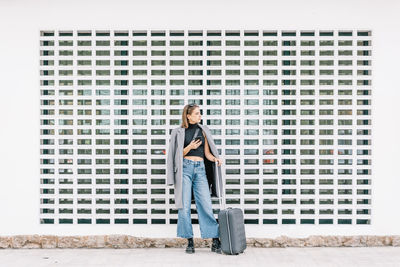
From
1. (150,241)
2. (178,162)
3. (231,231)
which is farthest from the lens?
(150,241)

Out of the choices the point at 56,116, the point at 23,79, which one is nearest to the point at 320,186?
the point at 56,116

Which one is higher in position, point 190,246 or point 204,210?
point 204,210

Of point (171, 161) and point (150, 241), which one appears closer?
point (171, 161)

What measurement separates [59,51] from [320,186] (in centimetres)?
395

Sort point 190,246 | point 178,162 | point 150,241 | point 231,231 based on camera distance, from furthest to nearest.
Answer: point 150,241 < point 190,246 < point 178,162 < point 231,231

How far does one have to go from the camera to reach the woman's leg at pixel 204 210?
5344 mm

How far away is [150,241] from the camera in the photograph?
566cm

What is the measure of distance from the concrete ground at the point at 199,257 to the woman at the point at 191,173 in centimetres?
33

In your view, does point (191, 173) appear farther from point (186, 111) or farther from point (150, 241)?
point (150, 241)

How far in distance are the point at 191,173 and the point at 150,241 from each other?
43.9 inches

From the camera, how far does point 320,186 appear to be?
5730 mm

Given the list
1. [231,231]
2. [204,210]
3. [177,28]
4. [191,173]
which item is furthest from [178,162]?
[177,28]

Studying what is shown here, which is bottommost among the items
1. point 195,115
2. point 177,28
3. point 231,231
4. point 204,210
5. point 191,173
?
point 231,231

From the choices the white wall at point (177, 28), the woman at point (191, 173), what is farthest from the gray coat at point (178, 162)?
the white wall at point (177, 28)
